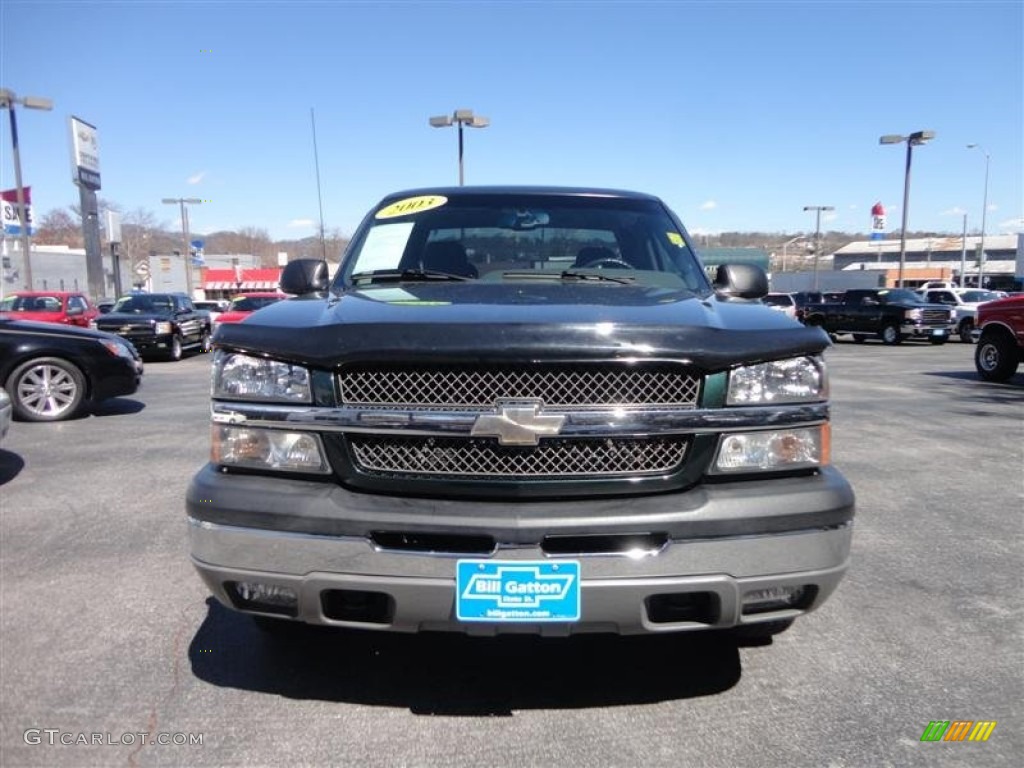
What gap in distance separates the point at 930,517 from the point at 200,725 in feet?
14.7

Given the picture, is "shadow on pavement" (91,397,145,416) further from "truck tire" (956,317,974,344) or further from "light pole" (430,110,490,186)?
"truck tire" (956,317,974,344)

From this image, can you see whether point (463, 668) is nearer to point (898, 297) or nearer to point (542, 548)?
point (542, 548)

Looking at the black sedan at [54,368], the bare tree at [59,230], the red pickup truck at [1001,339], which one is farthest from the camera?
the bare tree at [59,230]

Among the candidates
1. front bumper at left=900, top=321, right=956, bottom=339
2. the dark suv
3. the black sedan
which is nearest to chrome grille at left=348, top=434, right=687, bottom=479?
the black sedan

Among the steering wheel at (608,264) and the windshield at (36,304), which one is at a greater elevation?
the steering wheel at (608,264)

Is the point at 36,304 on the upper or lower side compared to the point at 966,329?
upper

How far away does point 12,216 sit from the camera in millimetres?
44062

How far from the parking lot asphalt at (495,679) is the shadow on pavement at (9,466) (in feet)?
5.46

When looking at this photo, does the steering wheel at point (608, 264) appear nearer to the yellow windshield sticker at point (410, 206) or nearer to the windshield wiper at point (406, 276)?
the windshield wiper at point (406, 276)

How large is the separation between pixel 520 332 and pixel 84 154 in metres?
43.0

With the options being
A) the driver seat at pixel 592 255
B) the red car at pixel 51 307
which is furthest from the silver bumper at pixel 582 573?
the red car at pixel 51 307

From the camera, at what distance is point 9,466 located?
6207mm

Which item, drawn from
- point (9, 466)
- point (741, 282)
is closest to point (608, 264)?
point (741, 282)

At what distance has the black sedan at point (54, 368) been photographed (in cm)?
830
